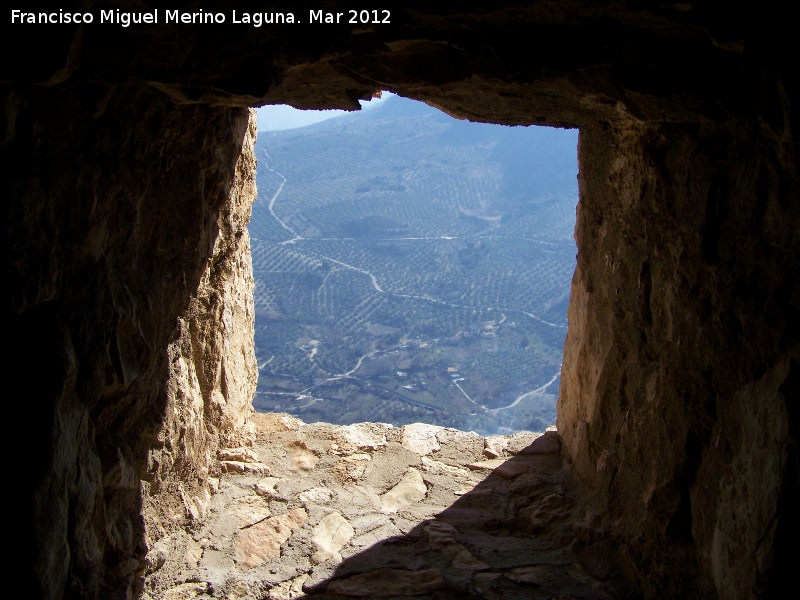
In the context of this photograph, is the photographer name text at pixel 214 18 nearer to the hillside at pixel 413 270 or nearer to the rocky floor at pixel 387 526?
the rocky floor at pixel 387 526

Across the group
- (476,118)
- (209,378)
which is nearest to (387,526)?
(209,378)

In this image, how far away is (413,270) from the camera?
53.5 ft

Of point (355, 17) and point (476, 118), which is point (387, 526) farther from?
point (355, 17)

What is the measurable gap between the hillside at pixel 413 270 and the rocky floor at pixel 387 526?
6.37m

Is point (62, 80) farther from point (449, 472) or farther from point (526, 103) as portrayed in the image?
point (449, 472)

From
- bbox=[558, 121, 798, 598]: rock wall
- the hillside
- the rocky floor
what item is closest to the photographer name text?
bbox=[558, 121, 798, 598]: rock wall

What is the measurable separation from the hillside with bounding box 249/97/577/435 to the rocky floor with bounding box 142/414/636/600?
637cm

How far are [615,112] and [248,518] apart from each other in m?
2.55

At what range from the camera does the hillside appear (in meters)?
11.9

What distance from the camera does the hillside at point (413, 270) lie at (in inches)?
470

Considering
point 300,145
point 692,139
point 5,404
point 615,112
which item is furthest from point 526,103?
point 300,145

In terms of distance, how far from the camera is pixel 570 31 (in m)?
1.81

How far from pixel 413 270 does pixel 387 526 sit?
13002mm

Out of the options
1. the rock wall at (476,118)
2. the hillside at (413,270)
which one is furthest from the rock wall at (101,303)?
the hillside at (413,270)
